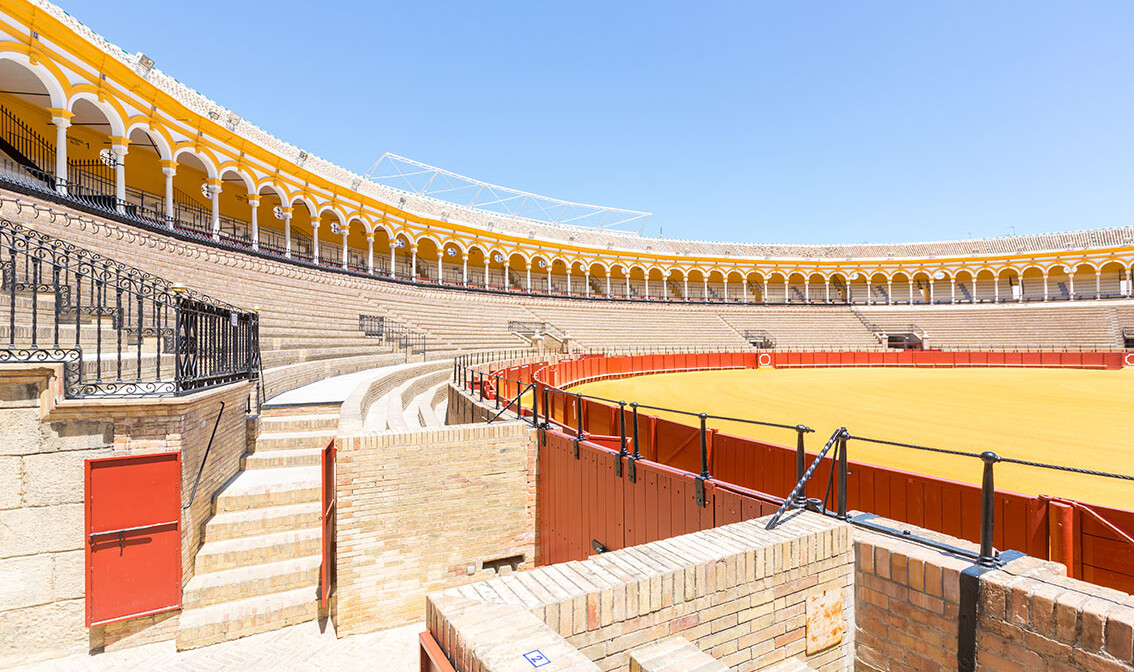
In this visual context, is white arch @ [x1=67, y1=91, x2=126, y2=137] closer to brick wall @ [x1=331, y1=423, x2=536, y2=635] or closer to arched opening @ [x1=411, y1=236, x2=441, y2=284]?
brick wall @ [x1=331, y1=423, x2=536, y2=635]

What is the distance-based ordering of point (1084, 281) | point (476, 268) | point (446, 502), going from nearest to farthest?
point (446, 502), point (476, 268), point (1084, 281)

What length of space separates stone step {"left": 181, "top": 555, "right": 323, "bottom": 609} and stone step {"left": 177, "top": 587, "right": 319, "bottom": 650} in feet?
0.22

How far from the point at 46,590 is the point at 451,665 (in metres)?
5.70

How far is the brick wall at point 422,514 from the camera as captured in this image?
21.8 feet

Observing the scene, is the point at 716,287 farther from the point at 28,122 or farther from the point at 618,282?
Answer: the point at 28,122

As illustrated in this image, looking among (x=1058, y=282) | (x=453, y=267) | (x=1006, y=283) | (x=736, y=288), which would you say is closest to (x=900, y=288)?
(x=1006, y=283)

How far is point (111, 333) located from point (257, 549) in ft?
16.4

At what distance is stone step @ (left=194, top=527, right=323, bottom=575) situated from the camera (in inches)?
248

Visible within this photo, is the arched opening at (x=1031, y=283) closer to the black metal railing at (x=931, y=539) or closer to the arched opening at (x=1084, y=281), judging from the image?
the arched opening at (x=1084, y=281)

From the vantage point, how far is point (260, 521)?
6730mm

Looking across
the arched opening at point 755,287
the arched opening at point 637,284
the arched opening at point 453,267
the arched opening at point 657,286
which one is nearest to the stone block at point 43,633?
the arched opening at point 453,267

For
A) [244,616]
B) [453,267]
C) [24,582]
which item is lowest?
[244,616]

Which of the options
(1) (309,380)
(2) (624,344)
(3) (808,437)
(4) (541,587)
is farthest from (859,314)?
(4) (541,587)

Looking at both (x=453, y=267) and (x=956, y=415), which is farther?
(x=453, y=267)
